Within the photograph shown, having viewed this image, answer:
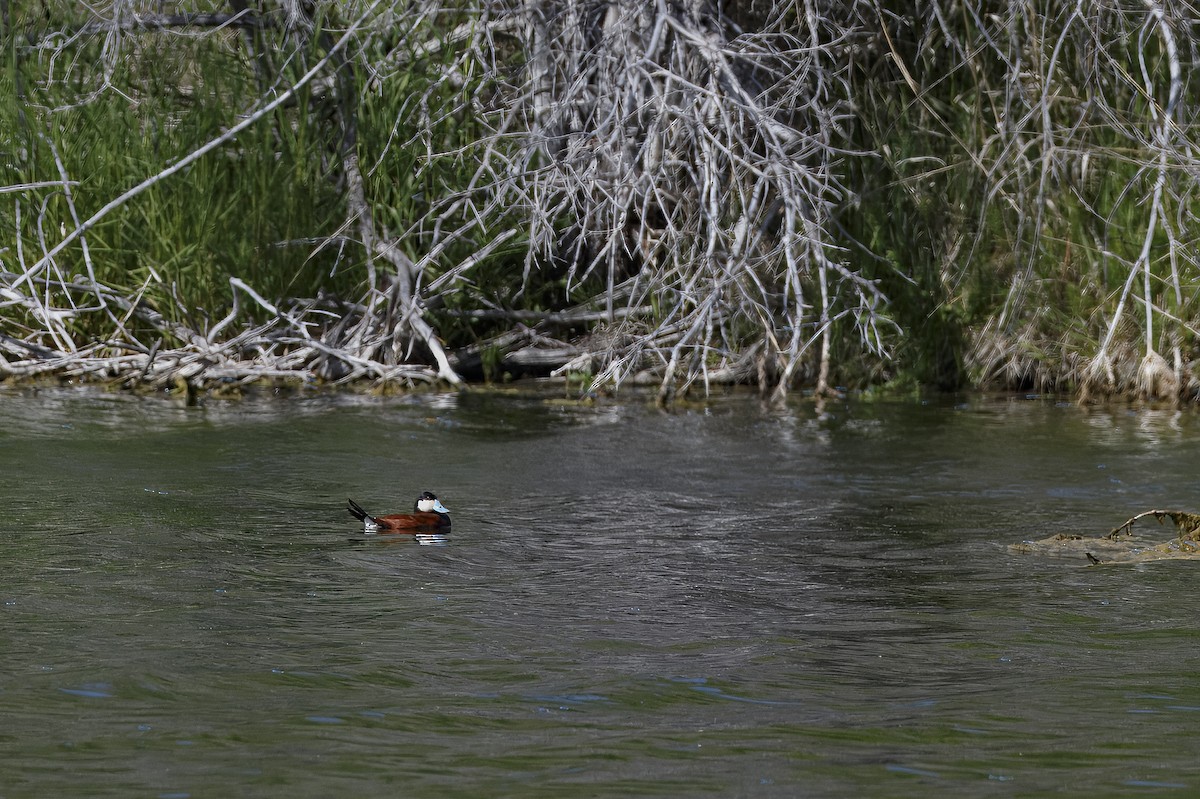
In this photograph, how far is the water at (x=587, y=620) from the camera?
3.24 m

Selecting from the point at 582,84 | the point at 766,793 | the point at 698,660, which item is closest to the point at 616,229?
the point at 582,84

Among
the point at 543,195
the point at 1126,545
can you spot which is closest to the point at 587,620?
the point at 1126,545

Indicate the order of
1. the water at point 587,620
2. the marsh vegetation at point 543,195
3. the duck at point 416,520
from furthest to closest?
the marsh vegetation at point 543,195 → the duck at point 416,520 → the water at point 587,620

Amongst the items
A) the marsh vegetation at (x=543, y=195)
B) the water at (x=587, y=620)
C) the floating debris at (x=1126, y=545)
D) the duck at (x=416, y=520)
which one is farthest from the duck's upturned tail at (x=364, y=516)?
the marsh vegetation at (x=543, y=195)

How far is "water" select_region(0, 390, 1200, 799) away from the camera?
3.24m

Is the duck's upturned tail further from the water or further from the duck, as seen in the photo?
the water

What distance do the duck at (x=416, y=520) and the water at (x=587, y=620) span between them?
7 centimetres

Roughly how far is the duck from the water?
7 cm

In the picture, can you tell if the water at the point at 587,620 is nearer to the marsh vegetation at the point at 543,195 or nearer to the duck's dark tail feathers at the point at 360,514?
the duck's dark tail feathers at the point at 360,514

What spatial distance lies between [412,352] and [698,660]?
6195 mm

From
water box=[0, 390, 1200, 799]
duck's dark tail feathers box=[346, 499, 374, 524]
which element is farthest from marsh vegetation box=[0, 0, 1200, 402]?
duck's dark tail feathers box=[346, 499, 374, 524]

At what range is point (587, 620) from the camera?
4.36m

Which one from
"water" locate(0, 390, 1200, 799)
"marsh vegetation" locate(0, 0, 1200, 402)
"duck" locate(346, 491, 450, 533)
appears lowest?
"water" locate(0, 390, 1200, 799)

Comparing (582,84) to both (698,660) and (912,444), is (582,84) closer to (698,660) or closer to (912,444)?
(912,444)
